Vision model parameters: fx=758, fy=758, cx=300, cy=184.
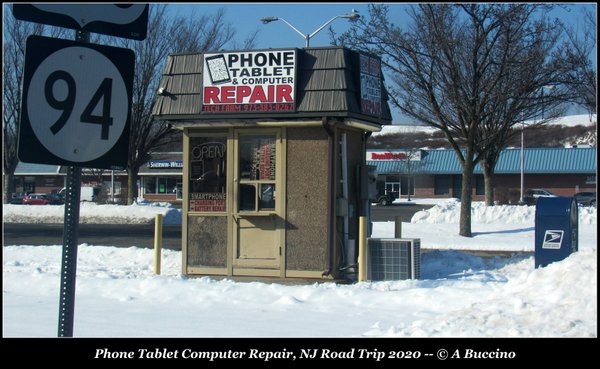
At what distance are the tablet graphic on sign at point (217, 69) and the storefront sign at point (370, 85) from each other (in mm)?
2095

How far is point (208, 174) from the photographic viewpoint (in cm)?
1240

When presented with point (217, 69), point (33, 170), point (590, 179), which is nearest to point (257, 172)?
point (217, 69)

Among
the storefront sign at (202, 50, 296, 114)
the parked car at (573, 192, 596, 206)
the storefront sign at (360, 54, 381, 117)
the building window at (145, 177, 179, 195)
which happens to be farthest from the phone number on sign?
the building window at (145, 177, 179, 195)

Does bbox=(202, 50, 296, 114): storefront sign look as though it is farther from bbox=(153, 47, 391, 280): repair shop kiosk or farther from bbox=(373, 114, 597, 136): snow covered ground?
bbox=(373, 114, 597, 136): snow covered ground

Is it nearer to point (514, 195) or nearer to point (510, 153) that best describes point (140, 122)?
point (514, 195)

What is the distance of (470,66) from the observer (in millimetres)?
21172

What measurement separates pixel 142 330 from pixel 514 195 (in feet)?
175

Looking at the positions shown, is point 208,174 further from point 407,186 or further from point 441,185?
point 407,186

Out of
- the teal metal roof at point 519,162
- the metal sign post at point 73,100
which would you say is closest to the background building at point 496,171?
the teal metal roof at point 519,162

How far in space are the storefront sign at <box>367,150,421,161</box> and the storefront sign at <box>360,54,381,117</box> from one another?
56.7 metres

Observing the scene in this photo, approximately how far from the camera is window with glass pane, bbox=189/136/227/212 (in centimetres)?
1230

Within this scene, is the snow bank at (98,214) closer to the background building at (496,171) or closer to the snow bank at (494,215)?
the snow bank at (494,215)

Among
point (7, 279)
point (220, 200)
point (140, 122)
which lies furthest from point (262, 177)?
point (140, 122)

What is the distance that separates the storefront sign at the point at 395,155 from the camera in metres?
69.6
